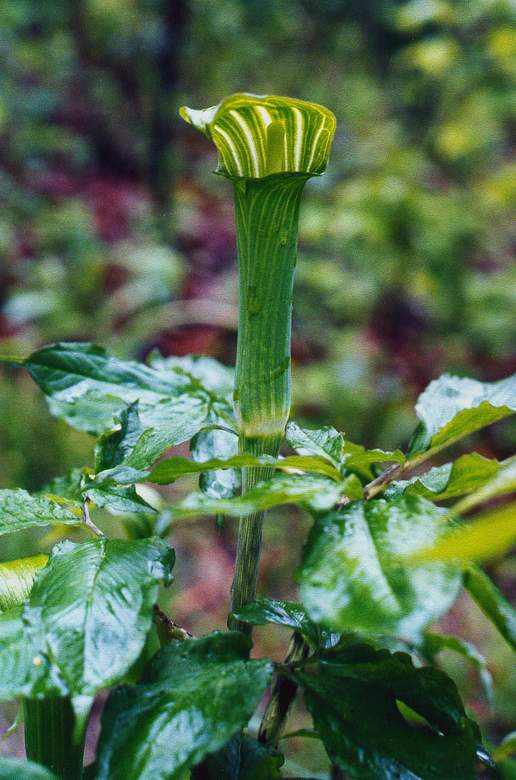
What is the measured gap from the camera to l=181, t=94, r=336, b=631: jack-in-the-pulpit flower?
0.38 m

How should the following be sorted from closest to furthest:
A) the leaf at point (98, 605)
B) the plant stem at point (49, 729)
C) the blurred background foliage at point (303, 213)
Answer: the leaf at point (98, 605)
the plant stem at point (49, 729)
the blurred background foliage at point (303, 213)

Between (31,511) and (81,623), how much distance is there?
0.10m

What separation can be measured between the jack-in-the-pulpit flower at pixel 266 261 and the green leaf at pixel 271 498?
86 millimetres

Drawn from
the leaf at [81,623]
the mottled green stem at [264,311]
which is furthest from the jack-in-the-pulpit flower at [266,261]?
the leaf at [81,623]

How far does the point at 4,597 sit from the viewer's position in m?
0.39

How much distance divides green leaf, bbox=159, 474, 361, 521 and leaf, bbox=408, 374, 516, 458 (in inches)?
3.3

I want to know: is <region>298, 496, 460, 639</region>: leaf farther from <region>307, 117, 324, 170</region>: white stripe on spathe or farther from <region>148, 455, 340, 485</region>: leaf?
<region>307, 117, 324, 170</region>: white stripe on spathe

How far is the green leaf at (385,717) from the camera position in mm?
333

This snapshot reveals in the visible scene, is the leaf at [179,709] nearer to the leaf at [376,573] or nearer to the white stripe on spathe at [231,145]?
the leaf at [376,573]

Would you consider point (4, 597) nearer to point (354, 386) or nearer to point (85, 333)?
point (354, 386)

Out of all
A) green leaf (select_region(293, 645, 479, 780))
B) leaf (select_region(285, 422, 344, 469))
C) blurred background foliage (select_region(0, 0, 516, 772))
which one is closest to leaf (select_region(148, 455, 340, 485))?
leaf (select_region(285, 422, 344, 469))

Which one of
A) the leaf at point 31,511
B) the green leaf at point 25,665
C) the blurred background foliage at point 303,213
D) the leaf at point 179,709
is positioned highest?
the blurred background foliage at point 303,213

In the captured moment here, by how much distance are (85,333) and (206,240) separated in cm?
160

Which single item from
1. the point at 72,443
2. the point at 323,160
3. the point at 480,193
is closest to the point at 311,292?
the point at 480,193
